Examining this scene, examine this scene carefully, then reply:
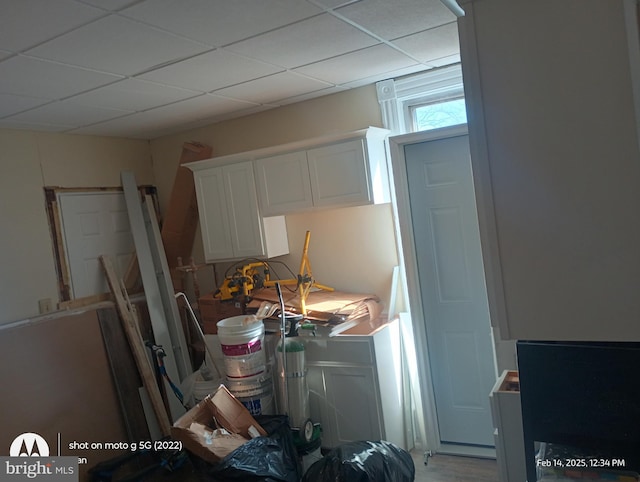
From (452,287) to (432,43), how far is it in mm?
1575

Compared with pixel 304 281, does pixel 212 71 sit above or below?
above

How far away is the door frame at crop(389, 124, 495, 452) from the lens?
3.59 meters

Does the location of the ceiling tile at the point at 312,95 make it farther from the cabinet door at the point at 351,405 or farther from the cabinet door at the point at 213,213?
the cabinet door at the point at 351,405

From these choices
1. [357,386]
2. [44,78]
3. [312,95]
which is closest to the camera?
[44,78]

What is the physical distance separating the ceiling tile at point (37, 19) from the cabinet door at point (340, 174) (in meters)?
1.82

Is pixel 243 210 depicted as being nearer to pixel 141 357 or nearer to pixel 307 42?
pixel 141 357

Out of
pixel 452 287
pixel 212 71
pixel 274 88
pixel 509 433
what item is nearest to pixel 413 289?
pixel 452 287

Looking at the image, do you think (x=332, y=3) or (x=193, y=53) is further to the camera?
(x=193, y=53)

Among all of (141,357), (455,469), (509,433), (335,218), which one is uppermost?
(335,218)

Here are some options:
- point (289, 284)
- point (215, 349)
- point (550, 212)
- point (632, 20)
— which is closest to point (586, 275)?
point (550, 212)

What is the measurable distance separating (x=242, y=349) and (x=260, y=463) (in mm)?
848

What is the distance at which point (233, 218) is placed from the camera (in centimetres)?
405

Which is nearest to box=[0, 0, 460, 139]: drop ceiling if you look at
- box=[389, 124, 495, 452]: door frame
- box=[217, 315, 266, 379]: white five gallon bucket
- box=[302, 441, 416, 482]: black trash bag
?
box=[389, 124, 495, 452]: door frame

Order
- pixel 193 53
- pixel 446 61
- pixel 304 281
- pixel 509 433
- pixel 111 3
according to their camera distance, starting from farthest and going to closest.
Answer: pixel 304 281 < pixel 446 61 < pixel 193 53 < pixel 509 433 < pixel 111 3
